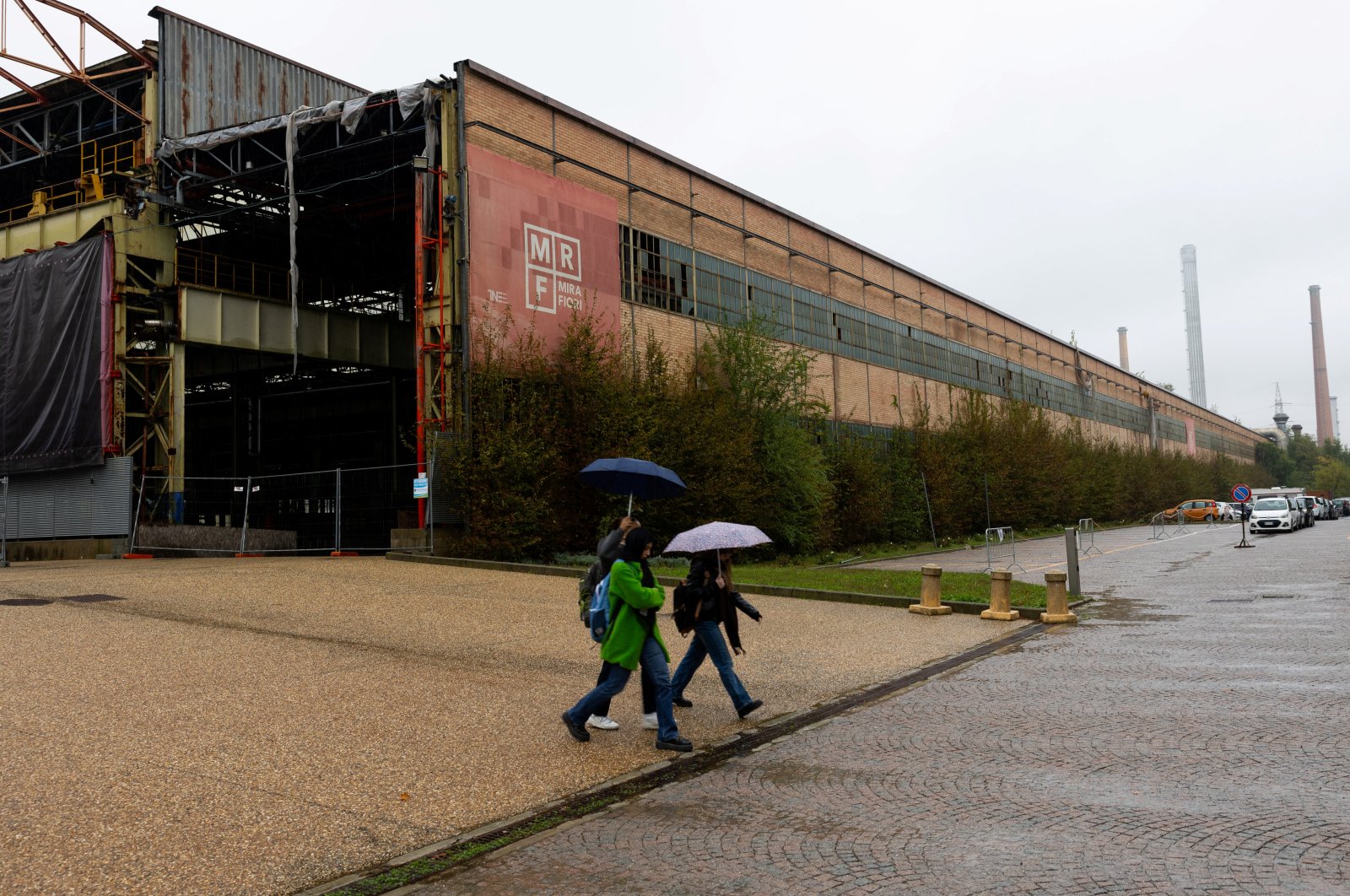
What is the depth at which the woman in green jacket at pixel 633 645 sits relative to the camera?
23.8 feet

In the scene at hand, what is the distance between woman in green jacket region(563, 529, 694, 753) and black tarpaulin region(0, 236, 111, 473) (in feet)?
78.4

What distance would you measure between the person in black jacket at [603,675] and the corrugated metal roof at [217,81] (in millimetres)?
25787

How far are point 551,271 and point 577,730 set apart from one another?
2135 cm

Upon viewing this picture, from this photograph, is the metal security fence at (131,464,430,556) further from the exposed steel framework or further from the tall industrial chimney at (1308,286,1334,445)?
the tall industrial chimney at (1308,286,1334,445)

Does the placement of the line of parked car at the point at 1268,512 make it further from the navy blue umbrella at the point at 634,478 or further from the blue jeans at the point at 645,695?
the blue jeans at the point at 645,695

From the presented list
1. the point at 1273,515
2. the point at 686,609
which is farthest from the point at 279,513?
the point at 1273,515

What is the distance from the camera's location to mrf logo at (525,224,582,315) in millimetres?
26766

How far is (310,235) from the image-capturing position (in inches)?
1316

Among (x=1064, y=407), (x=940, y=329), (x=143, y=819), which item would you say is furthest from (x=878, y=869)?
(x=1064, y=407)

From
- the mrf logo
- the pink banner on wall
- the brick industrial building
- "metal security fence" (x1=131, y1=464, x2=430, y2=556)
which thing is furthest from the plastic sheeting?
"metal security fence" (x1=131, y1=464, x2=430, y2=556)

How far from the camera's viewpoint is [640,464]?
8.91 metres

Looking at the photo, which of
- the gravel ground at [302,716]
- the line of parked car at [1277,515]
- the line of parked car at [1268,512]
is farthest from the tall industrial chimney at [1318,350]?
the gravel ground at [302,716]

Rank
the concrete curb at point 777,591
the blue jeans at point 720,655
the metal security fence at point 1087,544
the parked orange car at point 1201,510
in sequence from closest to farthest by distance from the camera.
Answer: the blue jeans at point 720,655
the concrete curb at point 777,591
the metal security fence at point 1087,544
the parked orange car at point 1201,510

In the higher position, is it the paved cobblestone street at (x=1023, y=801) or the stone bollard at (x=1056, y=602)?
the stone bollard at (x=1056, y=602)
